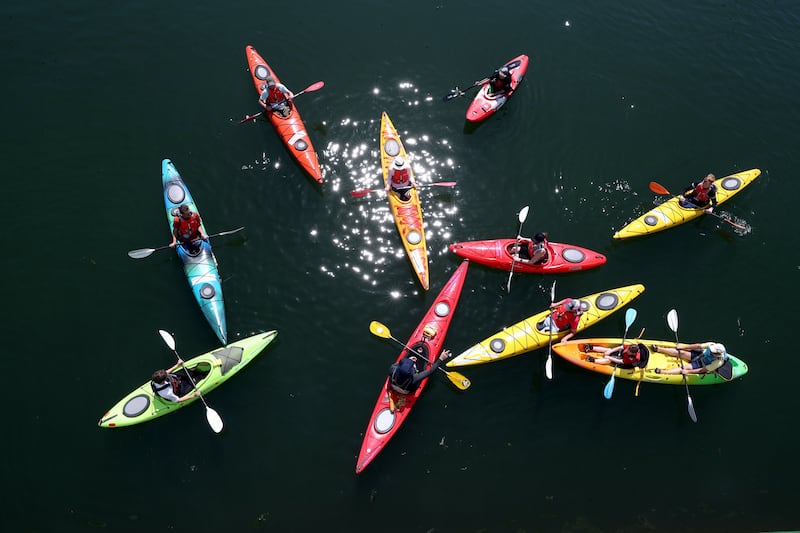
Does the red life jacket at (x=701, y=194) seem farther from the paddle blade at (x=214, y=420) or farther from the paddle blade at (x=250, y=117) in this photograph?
the paddle blade at (x=214, y=420)

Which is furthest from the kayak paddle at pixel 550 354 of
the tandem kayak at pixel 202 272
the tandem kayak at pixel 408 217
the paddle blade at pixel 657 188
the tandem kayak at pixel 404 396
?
the tandem kayak at pixel 202 272

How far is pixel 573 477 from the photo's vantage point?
1247 centimetres

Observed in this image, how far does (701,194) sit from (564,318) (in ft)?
18.8

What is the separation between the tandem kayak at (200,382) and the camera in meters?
12.1

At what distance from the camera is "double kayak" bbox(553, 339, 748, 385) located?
43.0 feet

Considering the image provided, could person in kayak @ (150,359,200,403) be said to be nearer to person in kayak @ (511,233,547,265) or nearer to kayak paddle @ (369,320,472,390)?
kayak paddle @ (369,320,472,390)

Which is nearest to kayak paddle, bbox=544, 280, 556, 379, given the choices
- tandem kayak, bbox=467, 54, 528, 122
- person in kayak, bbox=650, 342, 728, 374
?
person in kayak, bbox=650, 342, 728, 374

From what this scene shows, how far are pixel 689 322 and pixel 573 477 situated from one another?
17.4 ft

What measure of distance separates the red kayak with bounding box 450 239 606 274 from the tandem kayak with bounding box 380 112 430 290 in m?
0.93

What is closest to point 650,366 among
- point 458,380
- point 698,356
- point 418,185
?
point 698,356

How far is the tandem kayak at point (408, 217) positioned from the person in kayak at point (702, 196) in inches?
298

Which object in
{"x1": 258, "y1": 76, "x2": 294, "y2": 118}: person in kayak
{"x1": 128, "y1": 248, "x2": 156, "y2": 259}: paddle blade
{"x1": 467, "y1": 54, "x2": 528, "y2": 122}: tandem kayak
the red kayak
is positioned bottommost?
the red kayak

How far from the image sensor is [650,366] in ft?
43.5

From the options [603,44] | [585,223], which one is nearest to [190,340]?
[585,223]
